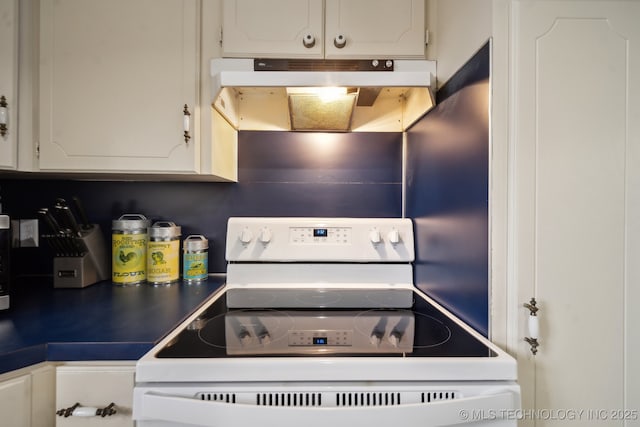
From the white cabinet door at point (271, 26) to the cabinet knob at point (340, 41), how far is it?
0.06 m

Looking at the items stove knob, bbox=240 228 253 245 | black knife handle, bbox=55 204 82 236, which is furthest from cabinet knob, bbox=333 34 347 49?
black knife handle, bbox=55 204 82 236

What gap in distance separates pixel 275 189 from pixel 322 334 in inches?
29.1

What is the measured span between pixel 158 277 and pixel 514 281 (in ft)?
3.81

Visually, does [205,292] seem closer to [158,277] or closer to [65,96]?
[158,277]

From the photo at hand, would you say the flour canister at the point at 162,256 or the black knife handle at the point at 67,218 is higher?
the black knife handle at the point at 67,218

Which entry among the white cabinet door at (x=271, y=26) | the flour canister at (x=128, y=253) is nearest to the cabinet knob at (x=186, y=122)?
the white cabinet door at (x=271, y=26)

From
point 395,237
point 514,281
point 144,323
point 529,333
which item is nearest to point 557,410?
point 529,333

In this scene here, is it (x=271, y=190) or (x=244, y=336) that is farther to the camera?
(x=271, y=190)

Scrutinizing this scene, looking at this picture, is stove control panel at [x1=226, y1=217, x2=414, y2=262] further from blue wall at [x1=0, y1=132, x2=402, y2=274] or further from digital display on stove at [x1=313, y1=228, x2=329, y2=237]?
blue wall at [x1=0, y1=132, x2=402, y2=274]

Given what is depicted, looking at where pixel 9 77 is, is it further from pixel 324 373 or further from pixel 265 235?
pixel 324 373

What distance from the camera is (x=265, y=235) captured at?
3.68 ft

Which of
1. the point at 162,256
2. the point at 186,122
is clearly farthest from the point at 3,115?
the point at 162,256

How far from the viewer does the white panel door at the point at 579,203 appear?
2.13 ft

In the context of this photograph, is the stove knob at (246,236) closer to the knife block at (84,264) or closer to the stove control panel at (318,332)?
the stove control panel at (318,332)
